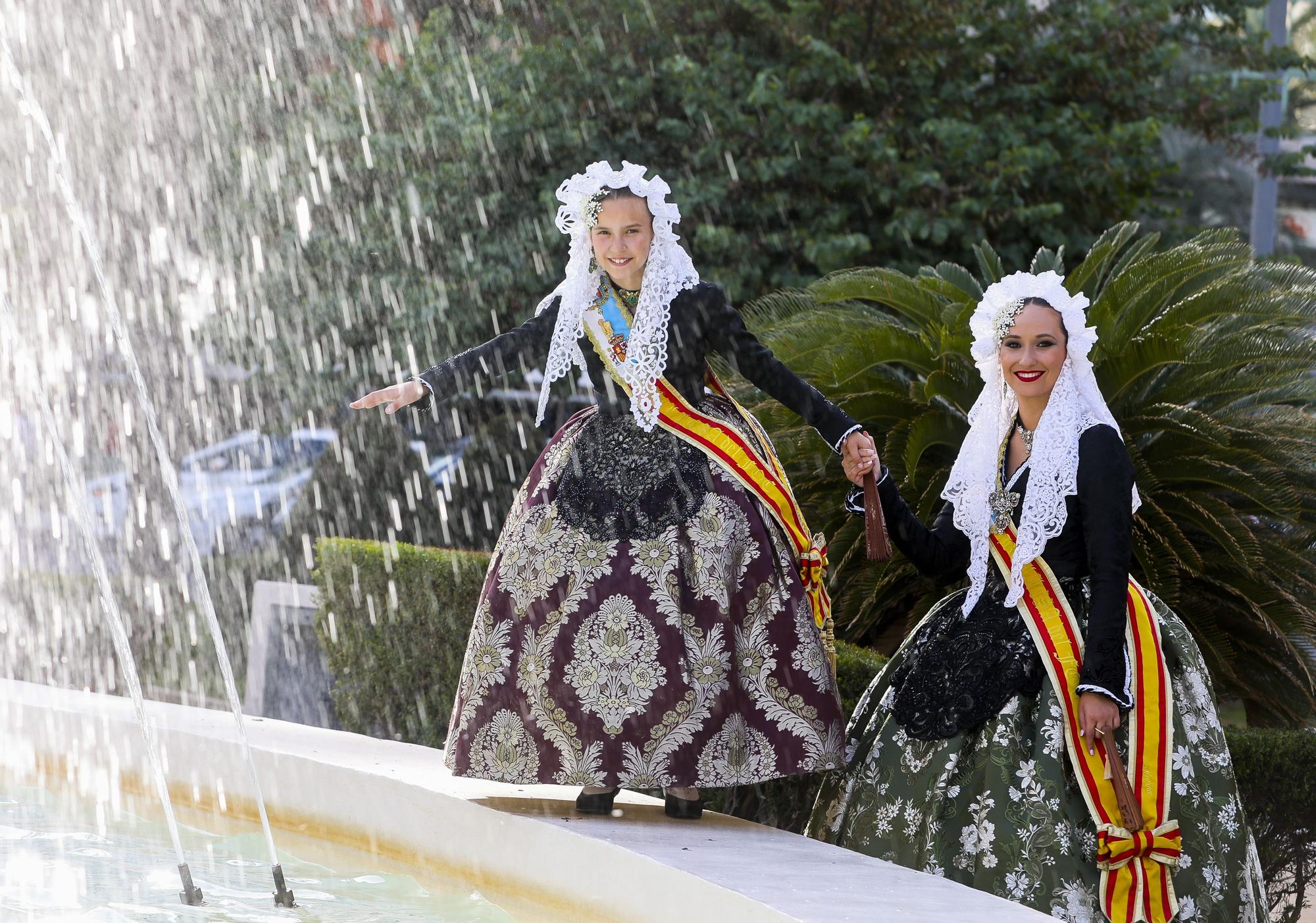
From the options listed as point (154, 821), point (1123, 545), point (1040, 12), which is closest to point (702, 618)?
point (1123, 545)

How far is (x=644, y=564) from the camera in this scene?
3543 mm

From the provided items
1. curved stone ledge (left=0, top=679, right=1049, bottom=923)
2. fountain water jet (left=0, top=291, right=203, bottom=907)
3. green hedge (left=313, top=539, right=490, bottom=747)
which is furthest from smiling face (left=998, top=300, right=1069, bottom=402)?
green hedge (left=313, top=539, right=490, bottom=747)

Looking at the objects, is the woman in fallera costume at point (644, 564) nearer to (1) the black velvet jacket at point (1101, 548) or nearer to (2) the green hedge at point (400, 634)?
(1) the black velvet jacket at point (1101, 548)

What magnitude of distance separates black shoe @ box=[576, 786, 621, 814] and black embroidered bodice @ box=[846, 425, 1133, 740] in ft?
2.42

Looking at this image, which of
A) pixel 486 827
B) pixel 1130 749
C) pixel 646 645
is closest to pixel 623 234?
pixel 646 645

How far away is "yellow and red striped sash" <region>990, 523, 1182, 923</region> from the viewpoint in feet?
10.1

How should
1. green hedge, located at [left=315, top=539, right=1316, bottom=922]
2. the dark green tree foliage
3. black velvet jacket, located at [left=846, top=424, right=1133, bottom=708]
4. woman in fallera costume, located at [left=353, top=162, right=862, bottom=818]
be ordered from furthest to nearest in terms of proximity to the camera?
the dark green tree foliage, green hedge, located at [left=315, top=539, right=1316, bottom=922], woman in fallera costume, located at [left=353, top=162, right=862, bottom=818], black velvet jacket, located at [left=846, top=424, right=1133, bottom=708]

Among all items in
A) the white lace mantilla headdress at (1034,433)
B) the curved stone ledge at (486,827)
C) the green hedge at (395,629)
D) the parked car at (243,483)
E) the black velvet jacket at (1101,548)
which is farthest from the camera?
the parked car at (243,483)

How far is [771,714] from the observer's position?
354 centimetres

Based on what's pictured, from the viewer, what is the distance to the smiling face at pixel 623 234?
12.3ft

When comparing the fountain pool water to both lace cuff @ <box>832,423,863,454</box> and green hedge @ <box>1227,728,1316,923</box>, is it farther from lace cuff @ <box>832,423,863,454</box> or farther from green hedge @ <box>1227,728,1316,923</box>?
green hedge @ <box>1227,728,1316,923</box>

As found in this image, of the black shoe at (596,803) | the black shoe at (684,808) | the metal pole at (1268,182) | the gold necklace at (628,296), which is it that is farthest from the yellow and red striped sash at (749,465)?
the metal pole at (1268,182)

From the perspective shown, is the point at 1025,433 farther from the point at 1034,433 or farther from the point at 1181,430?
the point at 1181,430

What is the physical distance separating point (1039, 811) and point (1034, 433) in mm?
877
